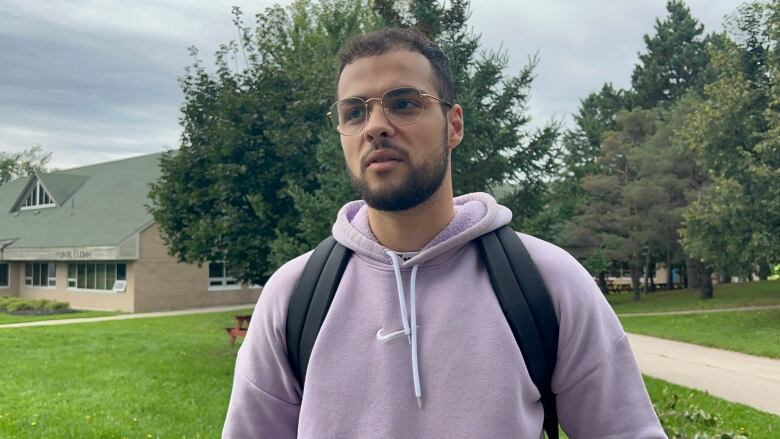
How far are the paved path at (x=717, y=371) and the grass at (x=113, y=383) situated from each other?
22.8ft

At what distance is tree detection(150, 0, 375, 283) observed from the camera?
39.4ft

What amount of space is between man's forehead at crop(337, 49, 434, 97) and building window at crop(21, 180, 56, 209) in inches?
1540

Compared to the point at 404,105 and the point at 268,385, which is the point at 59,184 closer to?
the point at 268,385

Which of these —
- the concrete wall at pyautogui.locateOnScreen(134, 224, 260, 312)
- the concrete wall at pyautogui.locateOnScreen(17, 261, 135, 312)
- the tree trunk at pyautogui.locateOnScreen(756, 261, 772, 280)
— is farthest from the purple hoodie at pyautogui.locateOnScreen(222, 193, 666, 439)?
the concrete wall at pyautogui.locateOnScreen(17, 261, 135, 312)

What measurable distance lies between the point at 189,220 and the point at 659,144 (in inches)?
886

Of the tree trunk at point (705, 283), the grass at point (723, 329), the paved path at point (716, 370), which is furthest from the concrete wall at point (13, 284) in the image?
the tree trunk at point (705, 283)

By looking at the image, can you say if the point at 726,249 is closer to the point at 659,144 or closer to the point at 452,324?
the point at 659,144

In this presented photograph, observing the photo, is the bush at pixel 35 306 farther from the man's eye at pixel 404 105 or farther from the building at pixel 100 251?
the man's eye at pixel 404 105

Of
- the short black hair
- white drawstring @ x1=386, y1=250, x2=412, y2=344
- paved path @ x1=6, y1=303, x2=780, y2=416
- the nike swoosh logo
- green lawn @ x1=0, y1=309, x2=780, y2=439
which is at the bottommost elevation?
paved path @ x1=6, y1=303, x2=780, y2=416

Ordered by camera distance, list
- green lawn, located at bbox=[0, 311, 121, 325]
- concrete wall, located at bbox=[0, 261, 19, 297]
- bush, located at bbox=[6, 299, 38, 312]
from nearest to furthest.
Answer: green lawn, located at bbox=[0, 311, 121, 325]
bush, located at bbox=[6, 299, 38, 312]
concrete wall, located at bbox=[0, 261, 19, 297]

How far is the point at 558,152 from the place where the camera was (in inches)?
436

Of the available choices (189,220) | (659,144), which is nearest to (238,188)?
(189,220)

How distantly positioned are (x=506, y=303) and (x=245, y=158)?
10.9 meters

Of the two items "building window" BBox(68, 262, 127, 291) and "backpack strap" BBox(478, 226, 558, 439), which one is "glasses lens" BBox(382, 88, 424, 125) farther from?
"building window" BBox(68, 262, 127, 291)
